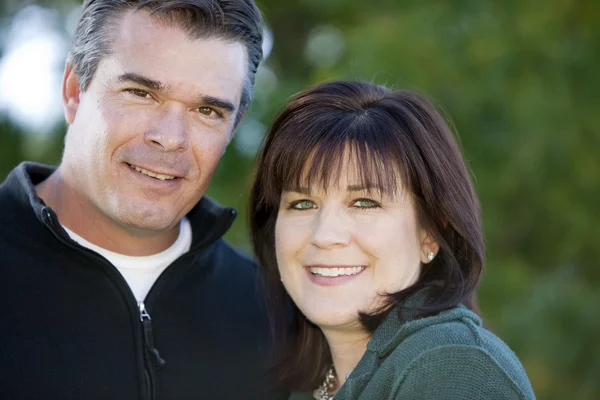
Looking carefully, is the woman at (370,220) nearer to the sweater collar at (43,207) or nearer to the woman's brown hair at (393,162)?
the woman's brown hair at (393,162)

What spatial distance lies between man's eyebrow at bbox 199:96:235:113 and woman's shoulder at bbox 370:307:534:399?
0.98 meters

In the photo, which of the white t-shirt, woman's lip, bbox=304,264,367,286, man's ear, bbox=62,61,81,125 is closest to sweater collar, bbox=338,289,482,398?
woman's lip, bbox=304,264,367,286

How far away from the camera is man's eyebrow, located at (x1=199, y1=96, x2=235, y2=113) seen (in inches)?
106

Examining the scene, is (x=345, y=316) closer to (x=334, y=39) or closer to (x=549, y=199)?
(x=549, y=199)

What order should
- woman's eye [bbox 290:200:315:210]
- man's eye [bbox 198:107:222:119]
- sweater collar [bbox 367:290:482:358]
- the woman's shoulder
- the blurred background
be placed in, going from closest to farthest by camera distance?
the woman's shoulder < sweater collar [bbox 367:290:482:358] < woman's eye [bbox 290:200:315:210] < man's eye [bbox 198:107:222:119] < the blurred background

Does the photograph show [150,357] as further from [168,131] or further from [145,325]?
[168,131]

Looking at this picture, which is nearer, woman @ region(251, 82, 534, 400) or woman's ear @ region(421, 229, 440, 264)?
woman @ region(251, 82, 534, 400)

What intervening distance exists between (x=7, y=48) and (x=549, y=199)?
3.71 meters

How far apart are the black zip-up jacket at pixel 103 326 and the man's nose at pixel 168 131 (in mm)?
377

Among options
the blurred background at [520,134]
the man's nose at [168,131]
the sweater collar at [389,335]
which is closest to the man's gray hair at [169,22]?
the man's nose at [168,131]

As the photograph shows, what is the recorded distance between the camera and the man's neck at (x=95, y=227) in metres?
2.73

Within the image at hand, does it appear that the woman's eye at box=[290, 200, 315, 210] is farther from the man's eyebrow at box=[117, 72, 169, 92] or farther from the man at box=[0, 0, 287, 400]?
the man's eyebrow at box=[117, 72, 169, 92]

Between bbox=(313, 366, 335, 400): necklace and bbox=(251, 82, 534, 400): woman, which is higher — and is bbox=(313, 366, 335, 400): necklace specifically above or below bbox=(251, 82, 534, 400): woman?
below

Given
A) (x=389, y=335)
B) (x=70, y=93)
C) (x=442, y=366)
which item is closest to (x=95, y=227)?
(x=70, y=93)
